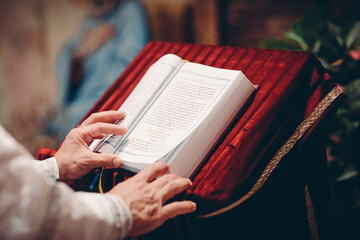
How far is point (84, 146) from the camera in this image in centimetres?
98

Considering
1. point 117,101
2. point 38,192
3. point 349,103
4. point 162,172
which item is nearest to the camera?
point 38,192

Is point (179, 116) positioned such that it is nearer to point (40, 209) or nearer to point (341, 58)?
point (40, 209)

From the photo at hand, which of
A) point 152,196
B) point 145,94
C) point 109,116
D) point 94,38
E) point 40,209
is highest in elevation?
point 94,38

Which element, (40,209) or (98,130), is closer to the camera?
(40,209)

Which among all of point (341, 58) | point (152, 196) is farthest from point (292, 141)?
point (341, 58)

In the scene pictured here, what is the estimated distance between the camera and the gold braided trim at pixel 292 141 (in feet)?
2.75

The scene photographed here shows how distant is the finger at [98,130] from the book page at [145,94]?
2 centimetres

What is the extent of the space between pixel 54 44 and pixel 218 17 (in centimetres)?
181

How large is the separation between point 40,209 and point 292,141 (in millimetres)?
575

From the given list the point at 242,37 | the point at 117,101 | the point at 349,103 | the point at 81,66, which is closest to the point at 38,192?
the point at 117,101

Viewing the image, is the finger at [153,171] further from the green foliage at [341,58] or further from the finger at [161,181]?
the green foliage at [341,58]

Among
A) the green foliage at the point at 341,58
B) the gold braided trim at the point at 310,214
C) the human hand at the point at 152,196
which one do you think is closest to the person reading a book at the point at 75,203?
the human hand at the point at 152,196

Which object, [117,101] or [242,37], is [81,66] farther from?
[117,101]

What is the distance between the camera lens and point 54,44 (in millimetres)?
3693
